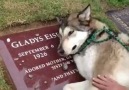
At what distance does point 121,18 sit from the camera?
5.33 meters

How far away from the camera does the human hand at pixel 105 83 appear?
12.4ft

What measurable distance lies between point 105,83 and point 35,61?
34.4 inches

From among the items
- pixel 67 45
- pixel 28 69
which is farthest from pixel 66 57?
pixel 28 69

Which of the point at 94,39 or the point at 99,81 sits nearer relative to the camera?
the point at 99,81

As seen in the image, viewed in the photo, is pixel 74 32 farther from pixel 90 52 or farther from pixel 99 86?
pixel 99 86

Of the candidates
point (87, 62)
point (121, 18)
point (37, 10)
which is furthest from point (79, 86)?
point (121, 18)

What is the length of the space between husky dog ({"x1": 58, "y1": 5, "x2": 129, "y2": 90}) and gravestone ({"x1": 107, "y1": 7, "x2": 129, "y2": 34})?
2.63 feet

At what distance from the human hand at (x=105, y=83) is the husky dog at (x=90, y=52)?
0.38 ft

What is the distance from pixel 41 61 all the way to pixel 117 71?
0.88m

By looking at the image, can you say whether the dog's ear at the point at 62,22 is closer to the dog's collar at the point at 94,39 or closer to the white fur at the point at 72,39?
the white fur at the point at 72,39

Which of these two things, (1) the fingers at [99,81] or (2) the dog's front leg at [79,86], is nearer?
(1) the fingers at [99,81]

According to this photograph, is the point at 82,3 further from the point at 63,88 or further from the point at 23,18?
the point at 63,88

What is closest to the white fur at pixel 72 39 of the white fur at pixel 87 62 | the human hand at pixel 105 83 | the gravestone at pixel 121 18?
the white fur at pixel 87 62

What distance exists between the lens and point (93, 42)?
4254 mm
